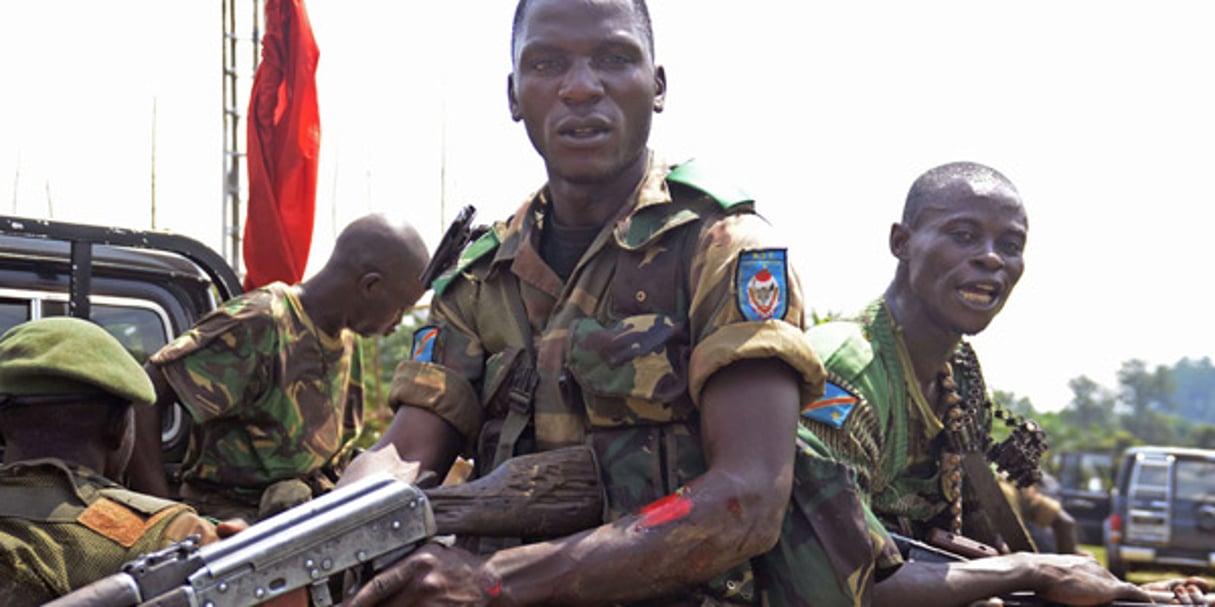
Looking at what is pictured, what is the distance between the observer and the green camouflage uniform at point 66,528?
2.88 metres

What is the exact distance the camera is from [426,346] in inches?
105

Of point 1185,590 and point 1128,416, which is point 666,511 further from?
point 1128,416

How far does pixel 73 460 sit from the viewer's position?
313 centimetres

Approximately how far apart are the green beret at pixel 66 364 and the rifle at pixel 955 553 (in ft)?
6.12

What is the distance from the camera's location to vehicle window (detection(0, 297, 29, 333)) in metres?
4.24

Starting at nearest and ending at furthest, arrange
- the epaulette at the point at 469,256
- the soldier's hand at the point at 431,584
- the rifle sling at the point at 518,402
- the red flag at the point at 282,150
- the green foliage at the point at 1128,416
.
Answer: the soldier's hand at the point at 431,584, the rifle sling at the point at 518,402, the epaulette at the point at 469,256, the red flag at the point at 282,150, the green foliage at the point at 1128,416

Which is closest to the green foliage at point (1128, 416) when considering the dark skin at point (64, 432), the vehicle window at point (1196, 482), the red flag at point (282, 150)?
the vehicle window at point (1196, 482)

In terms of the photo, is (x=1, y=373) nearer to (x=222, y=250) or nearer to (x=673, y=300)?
(x=673, y=300)

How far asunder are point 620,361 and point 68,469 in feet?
4.86

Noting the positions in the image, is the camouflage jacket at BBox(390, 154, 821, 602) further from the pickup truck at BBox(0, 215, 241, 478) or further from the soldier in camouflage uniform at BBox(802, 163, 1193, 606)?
the pickup truck at BBox(0, 215, 241, 478)

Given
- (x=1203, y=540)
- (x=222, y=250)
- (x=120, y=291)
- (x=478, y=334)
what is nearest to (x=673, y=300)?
(x=478, y=334)

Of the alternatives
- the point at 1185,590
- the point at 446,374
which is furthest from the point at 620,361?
the point at 1185,590

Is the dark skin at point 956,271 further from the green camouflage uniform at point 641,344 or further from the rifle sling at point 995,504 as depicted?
the green camouflage uniform at point 641,344

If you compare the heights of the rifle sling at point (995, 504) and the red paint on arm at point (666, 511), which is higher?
the red paint on arm at point (666, 511)
